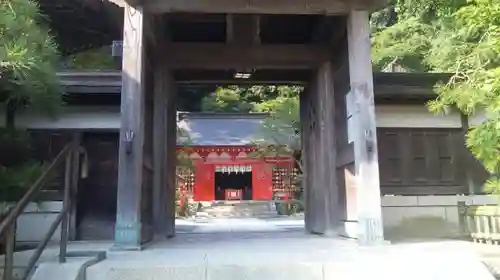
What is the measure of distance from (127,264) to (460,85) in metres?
4.10

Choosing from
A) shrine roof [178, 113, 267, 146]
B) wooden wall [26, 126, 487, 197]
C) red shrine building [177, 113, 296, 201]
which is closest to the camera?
wooden wall [26, 126, 487, 197]

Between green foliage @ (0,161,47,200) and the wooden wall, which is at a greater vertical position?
the wooden wall

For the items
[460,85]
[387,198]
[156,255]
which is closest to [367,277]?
[156,255]

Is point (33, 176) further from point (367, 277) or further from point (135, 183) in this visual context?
point (367, 277)

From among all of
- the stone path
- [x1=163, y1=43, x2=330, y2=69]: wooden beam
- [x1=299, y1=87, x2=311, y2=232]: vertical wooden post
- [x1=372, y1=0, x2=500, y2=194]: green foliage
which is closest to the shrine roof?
the stone path

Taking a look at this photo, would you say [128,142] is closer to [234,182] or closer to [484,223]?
[484,223]

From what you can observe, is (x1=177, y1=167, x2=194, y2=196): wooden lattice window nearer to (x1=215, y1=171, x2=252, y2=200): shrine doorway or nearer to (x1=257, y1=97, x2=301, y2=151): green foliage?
(x1=215, y1=171, x2=252, y2=200): shrine doorway

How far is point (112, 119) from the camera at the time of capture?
6453 mm

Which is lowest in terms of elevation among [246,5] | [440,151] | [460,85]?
[440,151]

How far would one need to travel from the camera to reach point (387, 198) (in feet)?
21.9

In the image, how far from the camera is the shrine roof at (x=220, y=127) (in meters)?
21.5

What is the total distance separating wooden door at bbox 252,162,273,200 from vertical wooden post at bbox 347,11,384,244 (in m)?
17.0

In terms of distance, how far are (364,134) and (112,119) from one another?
148 inches

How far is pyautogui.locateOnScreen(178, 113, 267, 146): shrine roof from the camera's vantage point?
21469 millimetres
